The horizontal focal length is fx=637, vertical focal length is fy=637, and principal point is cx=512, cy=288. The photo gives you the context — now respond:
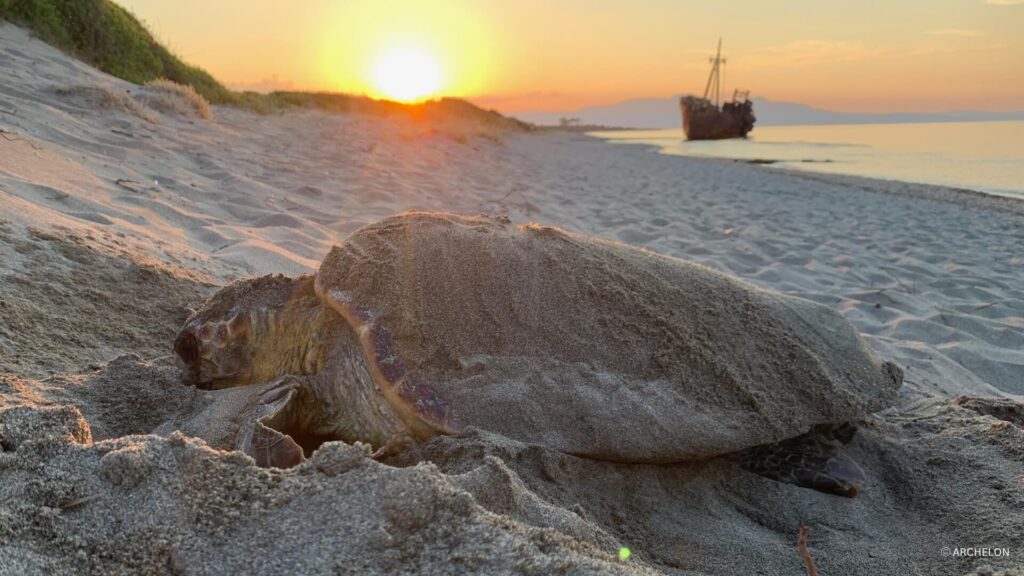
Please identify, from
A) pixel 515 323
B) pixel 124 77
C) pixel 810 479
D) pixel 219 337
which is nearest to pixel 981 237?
pixel 810 479

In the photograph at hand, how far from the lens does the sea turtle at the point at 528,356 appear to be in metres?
2.07

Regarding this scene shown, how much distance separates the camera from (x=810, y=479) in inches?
92.2

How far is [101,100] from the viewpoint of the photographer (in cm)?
633

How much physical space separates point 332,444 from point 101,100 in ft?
21.2

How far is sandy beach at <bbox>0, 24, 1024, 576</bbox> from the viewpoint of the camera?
49.9 inches

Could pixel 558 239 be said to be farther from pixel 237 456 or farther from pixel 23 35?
pixel 23 35

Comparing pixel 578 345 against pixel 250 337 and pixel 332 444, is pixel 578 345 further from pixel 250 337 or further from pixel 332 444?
pixel 250 337

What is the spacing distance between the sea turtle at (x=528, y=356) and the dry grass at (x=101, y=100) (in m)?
4.96

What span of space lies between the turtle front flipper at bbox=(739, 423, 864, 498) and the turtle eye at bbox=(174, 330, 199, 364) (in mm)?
2085

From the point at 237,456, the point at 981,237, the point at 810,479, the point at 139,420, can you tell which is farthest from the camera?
the point at 981,237

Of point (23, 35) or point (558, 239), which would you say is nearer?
point (558, 239)

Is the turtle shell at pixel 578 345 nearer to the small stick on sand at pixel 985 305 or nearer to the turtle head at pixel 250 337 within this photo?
the turtle head at pixel 250 337

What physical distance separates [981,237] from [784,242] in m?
2.71

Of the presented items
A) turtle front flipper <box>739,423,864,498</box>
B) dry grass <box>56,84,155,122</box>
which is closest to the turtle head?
turtle front flipper <box>739,423,864,498</box>
